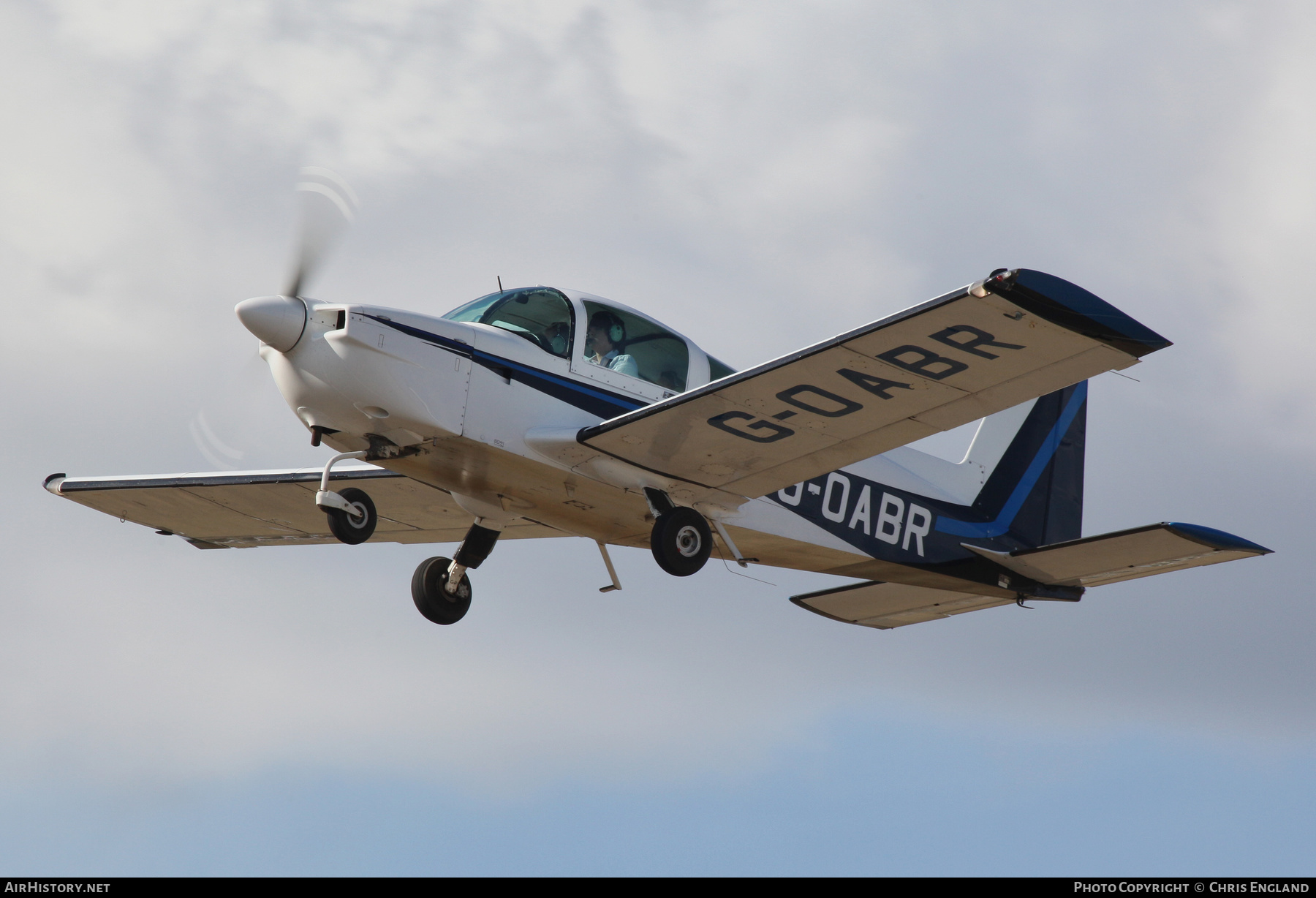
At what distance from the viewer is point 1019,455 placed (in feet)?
50.1

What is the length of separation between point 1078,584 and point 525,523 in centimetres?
556

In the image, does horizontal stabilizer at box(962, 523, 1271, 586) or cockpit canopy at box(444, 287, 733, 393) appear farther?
horizontal stabilizer at box(962, 523, 1271, 586)

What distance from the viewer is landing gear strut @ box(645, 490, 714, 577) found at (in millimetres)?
11164

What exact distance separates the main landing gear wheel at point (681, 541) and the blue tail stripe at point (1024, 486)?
3.54m

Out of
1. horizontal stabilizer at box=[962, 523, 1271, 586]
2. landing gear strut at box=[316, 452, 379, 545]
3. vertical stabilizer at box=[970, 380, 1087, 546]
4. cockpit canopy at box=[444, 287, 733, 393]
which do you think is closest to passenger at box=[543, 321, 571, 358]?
cockpit canopy at box=[444, 287, 733, 393]

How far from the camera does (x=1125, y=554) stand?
12.5 meters

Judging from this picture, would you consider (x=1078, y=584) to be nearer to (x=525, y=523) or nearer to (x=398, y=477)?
(x=525, y=523)

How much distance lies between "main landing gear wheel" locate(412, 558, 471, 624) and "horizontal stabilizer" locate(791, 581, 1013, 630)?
3817 millimetres

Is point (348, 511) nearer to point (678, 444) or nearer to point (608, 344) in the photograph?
point (608, 344)

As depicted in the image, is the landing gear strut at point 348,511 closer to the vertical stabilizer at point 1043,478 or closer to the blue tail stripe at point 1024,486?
the blue tail stripe at point 1024,486

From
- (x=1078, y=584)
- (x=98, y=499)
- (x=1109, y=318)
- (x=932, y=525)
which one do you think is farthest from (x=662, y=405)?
(x=98, y=499)

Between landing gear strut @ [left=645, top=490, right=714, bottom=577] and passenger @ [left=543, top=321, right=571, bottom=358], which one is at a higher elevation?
passenger @ [left=543, top=321, right=571, bottom=358]

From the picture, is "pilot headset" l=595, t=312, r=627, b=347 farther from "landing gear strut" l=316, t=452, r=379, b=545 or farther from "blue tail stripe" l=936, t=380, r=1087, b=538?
"blue tail stripe" l=936, t=380, r=1087, b=538

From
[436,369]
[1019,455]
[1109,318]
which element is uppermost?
[1019,455]
